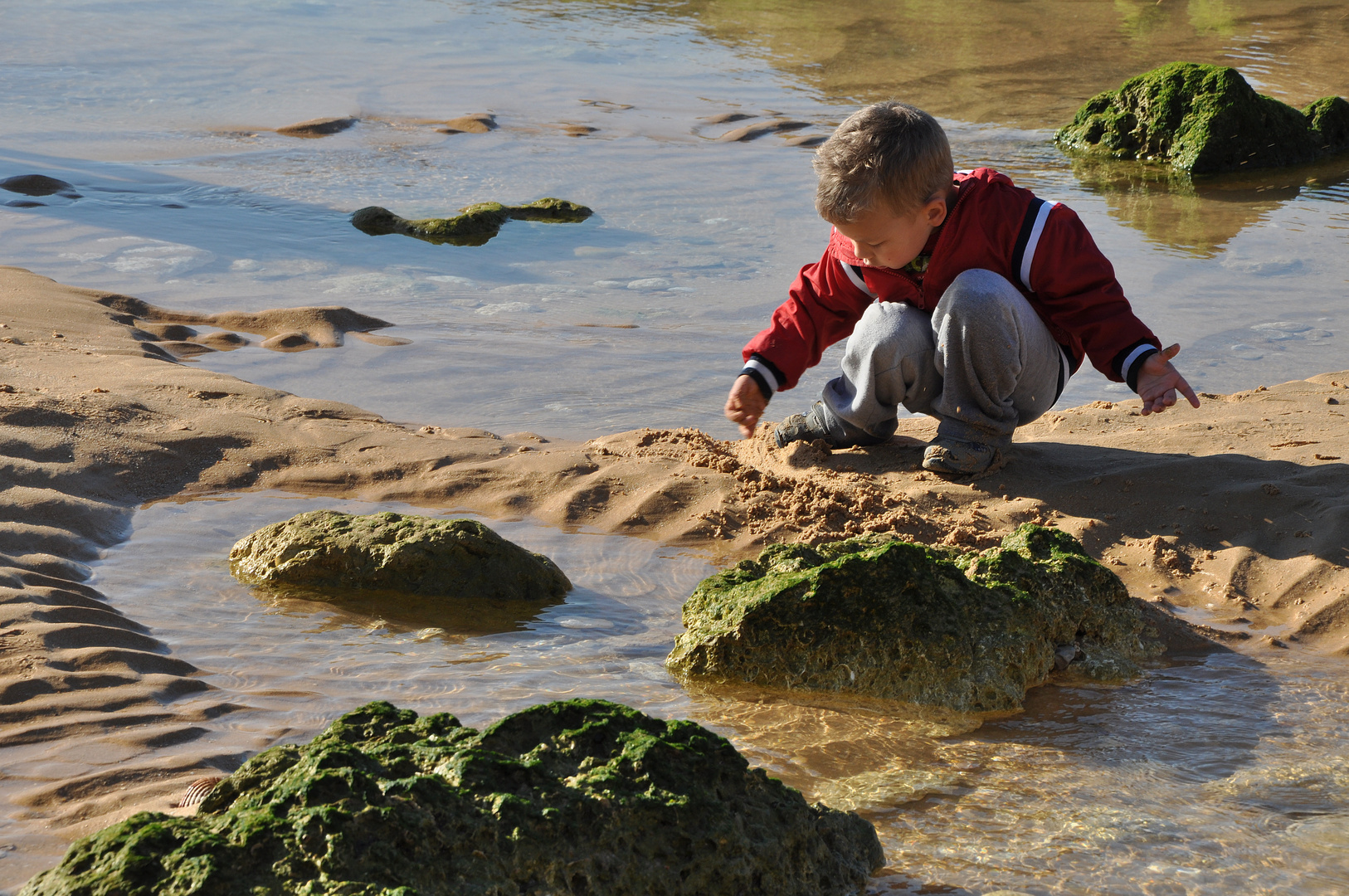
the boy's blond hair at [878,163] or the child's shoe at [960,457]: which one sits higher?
the boy's blond hair at [878,163]

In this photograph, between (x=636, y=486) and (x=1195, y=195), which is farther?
(x=1195, y=195)

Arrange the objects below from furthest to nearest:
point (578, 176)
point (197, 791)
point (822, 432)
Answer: point (578, 176)
point (822, 432)
point (197, 791)

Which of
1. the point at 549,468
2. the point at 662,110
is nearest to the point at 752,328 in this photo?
the point at 549,468

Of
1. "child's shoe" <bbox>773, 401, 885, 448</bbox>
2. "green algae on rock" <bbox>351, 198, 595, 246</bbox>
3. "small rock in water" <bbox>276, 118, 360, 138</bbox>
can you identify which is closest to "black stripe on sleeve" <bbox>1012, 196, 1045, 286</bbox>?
"child's shoe" <bbox>773, 401, 885, 448</bbox>

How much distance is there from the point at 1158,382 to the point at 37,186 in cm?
734

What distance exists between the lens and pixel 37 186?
7.76 meters

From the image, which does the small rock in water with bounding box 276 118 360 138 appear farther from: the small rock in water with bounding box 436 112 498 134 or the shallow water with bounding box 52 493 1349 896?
the shallow water with bounding box 52 493 1349 896

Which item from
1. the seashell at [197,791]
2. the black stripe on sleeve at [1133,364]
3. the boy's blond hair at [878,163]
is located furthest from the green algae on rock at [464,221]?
the seashell at [197,791]

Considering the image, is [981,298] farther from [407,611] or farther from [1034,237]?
[407,611]

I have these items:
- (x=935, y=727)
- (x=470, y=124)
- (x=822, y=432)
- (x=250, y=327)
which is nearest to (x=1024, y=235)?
(x=822, y=432)

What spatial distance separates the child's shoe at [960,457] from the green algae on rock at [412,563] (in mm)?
1334

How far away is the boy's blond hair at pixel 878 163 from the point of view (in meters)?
3.28

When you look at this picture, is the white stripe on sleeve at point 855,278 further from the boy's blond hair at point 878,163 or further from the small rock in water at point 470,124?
the small rock in water at point 470,124

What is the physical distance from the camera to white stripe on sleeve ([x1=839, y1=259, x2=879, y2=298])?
3.81 meters
